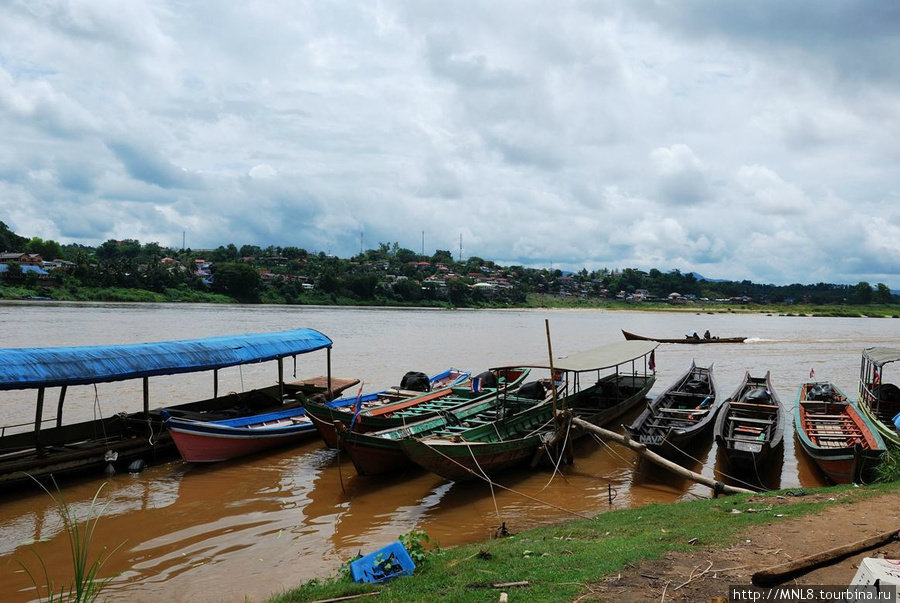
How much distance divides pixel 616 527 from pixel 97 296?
236ft

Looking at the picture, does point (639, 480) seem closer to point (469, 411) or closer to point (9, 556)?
point (469, 411)

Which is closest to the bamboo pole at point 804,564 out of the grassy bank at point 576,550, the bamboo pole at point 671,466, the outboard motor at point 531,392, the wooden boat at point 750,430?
the grassy bank at point 576,550

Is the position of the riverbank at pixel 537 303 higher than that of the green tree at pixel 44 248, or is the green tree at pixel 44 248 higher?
the green tree at pixel 44 248

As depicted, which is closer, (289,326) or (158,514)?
(158,514)

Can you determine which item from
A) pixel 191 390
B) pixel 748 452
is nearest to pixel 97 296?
pixel 191 390

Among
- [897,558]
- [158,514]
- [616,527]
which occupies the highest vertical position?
[897,558]

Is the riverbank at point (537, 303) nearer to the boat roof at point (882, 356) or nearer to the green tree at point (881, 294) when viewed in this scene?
the green tree at point (881, 294)

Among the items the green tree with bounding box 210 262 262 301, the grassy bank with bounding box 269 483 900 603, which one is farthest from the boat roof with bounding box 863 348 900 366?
the green tree with bounding box 210 262 262 301

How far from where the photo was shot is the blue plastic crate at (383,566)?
6.33m

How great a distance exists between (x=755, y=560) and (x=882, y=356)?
1173 centimetres

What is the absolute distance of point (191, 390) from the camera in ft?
69.9

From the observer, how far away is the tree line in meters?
71.4

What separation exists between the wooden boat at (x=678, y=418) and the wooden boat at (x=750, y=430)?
1.53 ft

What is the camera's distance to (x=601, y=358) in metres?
15.0
